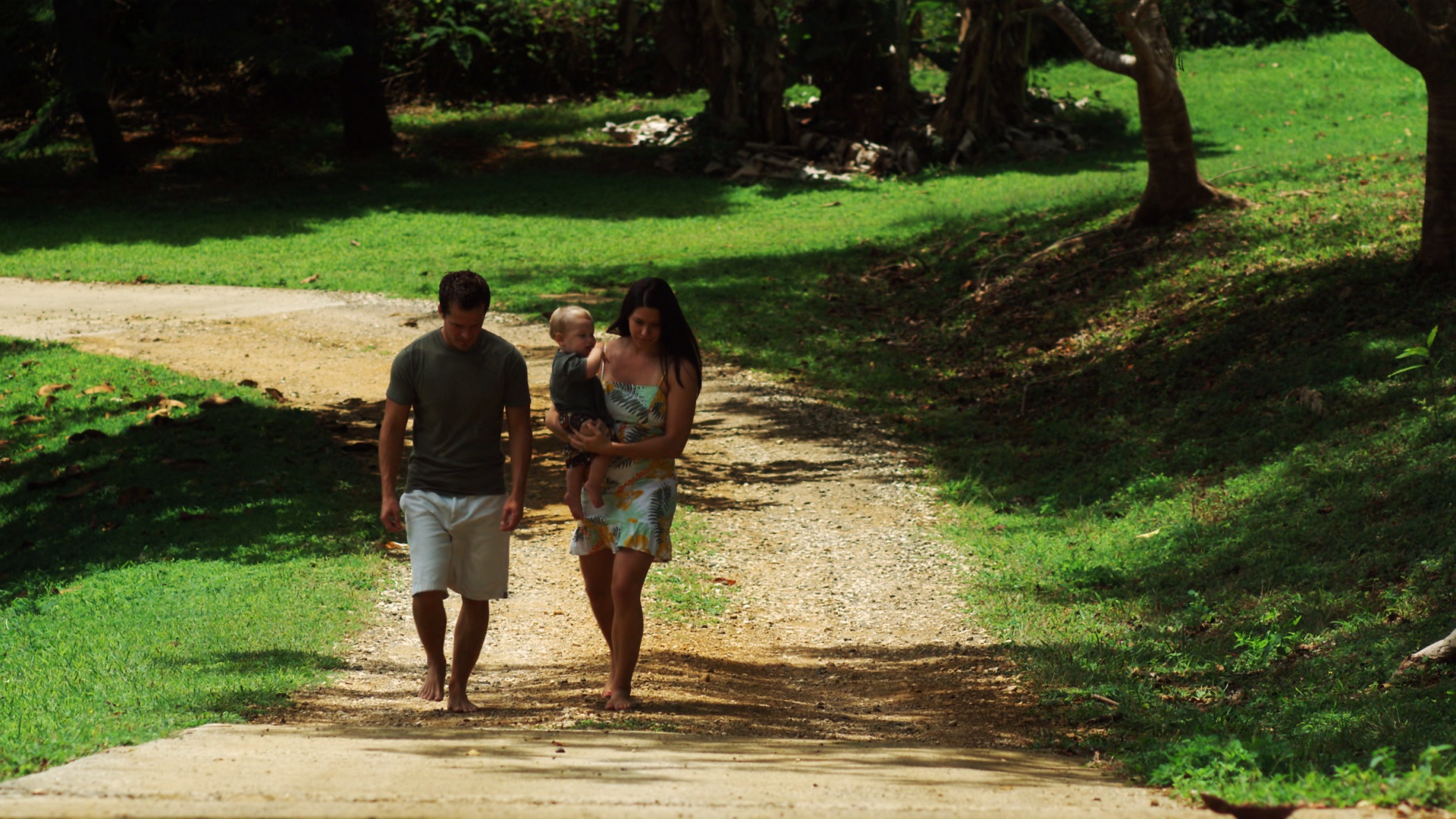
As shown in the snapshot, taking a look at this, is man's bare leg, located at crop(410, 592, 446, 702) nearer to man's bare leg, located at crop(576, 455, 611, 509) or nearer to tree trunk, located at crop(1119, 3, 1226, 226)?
man's bare leg, located at crop(576, 455, 611, 509)

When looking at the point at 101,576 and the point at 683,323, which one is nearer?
the point at 683,323

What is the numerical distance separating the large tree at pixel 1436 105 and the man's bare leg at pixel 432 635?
8589 millimetres

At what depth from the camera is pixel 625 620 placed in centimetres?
562

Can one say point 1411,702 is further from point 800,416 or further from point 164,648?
point 800,416

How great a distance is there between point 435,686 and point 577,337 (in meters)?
1.69

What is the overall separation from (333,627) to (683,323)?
9.43 ft

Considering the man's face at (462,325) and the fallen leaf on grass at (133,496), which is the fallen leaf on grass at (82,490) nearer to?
the fallen leaf on grass at (133,496)

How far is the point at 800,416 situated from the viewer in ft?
40.8

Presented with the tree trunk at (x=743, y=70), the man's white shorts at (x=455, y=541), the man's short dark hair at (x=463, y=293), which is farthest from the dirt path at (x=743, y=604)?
the tree trunk at (x=743, y=70)

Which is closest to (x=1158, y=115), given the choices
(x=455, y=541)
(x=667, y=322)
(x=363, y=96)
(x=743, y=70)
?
(x=667, y=322)

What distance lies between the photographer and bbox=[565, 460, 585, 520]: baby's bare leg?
5656mm

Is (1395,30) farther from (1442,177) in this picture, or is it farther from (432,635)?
(432,635)

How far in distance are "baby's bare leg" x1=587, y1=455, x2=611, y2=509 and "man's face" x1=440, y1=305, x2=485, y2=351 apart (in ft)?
2.32

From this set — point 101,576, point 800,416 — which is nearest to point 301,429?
point 101,576
